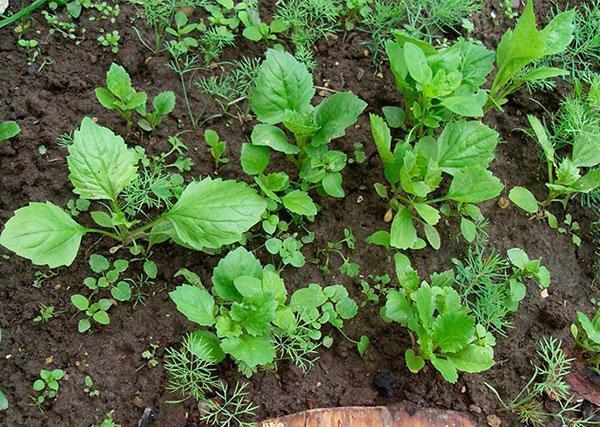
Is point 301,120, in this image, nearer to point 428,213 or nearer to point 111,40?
point 428,213

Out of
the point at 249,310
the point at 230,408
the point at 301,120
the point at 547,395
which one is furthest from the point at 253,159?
the point at 547,395

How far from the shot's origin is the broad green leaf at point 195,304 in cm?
190

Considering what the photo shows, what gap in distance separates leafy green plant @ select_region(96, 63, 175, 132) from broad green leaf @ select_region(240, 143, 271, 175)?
33cm

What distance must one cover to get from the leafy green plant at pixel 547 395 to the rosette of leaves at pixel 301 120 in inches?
34.7

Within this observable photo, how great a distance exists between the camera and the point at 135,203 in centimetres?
219

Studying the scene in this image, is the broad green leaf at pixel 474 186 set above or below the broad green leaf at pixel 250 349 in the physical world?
above

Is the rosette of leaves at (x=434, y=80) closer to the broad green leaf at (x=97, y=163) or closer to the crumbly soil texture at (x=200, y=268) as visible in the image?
the crumbly soil texture at (x=200, y=268)

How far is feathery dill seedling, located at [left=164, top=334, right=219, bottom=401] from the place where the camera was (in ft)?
6.24

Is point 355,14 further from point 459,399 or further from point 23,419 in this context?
point 23,419

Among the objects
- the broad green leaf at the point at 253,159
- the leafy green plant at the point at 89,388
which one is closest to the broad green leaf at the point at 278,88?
the broad green leaf at the point at 253,159

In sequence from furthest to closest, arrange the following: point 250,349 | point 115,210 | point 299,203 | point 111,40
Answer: point 111,40 < point 299,203 < point 115,210 < point 250,349

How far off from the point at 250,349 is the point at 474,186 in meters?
0.96

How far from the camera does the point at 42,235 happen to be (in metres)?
1.92

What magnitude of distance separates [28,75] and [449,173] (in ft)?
5.20
